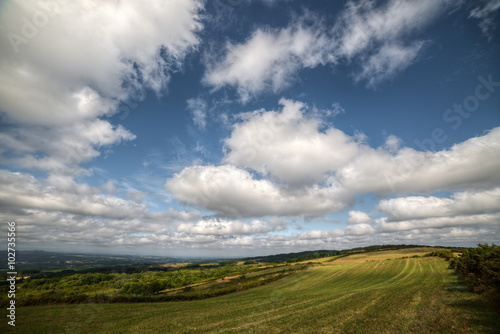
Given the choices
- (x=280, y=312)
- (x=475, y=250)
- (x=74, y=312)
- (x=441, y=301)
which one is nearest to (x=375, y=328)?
(x=280, y=312)

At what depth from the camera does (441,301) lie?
891 inches

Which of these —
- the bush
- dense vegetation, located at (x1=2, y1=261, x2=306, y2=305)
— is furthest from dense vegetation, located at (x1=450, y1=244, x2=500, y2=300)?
dense vegetation, located at (x1=2, y1=261, x2=306, y2=305)

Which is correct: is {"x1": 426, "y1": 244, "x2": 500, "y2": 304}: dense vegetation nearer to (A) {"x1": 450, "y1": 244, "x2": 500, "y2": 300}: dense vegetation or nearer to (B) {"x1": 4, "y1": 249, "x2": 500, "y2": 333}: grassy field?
(A) {"x1": 450, "y1": 244, "x2": 500, "y2": 300}: dense vegetation

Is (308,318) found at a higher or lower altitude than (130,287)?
higher

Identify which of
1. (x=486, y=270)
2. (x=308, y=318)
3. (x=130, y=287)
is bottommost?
(x=130, y=287)

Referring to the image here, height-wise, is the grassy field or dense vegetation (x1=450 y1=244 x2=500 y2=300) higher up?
dense vegetation (x1=450 y1=244 x2=500 y2=300)

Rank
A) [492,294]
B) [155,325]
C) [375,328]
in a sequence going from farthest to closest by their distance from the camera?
[155,325], [492,294], [375,328]

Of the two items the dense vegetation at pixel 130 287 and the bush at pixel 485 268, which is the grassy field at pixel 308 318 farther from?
the dense vegetation at pixel 130 287

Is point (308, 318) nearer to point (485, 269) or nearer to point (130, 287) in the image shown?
point (485, 269)

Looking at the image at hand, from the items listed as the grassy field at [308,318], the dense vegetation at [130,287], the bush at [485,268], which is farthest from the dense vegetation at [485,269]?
the dense vegetation at [130,287]

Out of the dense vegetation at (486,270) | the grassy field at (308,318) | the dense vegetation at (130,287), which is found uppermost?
the dense vegetation at (486,270)

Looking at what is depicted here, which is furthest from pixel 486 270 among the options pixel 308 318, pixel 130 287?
pixel 130 287

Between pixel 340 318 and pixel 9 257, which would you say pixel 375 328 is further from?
pixel 9 257

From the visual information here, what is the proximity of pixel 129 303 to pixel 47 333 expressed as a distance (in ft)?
58.5
